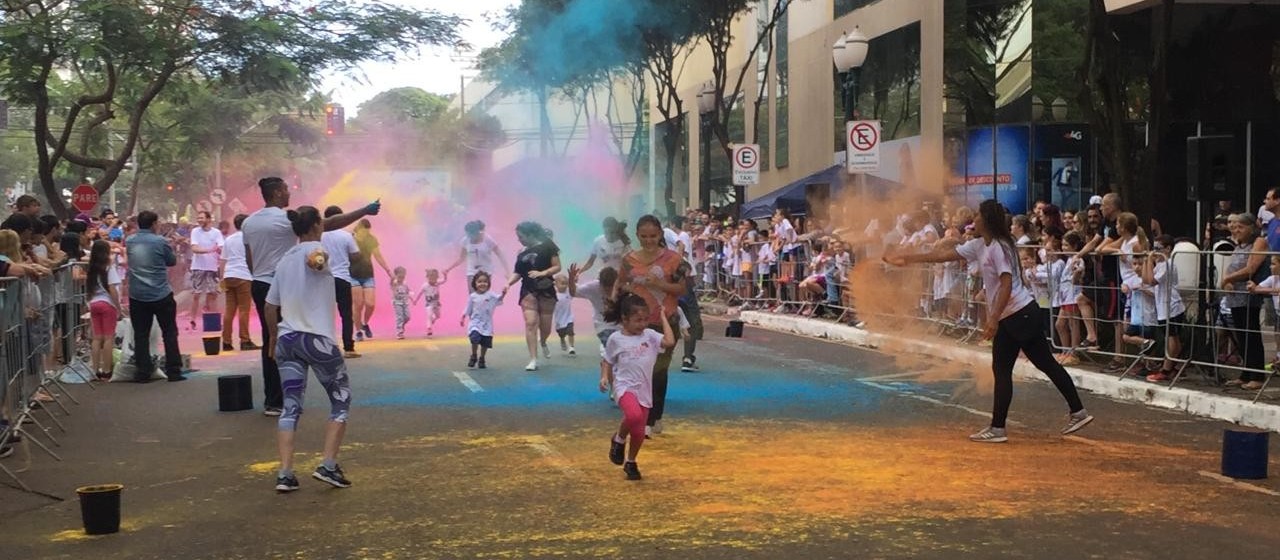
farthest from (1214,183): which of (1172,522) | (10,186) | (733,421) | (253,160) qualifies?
(10,186)

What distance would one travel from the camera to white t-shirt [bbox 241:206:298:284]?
1117cm

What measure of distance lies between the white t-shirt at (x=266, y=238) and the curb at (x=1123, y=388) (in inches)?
289

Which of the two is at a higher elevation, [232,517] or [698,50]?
[698,50]

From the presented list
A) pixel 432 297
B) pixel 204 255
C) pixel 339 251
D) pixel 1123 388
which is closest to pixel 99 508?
pixel 339 251

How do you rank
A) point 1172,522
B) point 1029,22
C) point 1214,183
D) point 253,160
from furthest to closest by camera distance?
point 253,160
point 1029,22
point 1214,183
point 1172,522

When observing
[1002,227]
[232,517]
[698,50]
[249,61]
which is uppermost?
[698,50]

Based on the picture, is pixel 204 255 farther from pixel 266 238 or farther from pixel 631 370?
pixel 631 370

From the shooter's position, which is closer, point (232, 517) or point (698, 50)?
point (232, 517)

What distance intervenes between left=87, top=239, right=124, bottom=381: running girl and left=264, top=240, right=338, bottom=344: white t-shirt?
6.61 meters

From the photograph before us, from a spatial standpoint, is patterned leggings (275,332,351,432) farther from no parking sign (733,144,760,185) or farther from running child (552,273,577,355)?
no parking sign (733,144,760,185)

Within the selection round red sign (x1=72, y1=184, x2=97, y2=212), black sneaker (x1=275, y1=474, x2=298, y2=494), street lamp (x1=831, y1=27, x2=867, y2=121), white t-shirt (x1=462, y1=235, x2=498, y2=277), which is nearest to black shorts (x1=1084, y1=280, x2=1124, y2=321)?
white t-shirt (x1=462, y1=235, x2=498, y2=277)

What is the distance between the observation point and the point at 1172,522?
684 cm

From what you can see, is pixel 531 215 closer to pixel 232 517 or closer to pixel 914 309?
pixel 914 309

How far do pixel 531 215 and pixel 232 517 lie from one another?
5492cm
